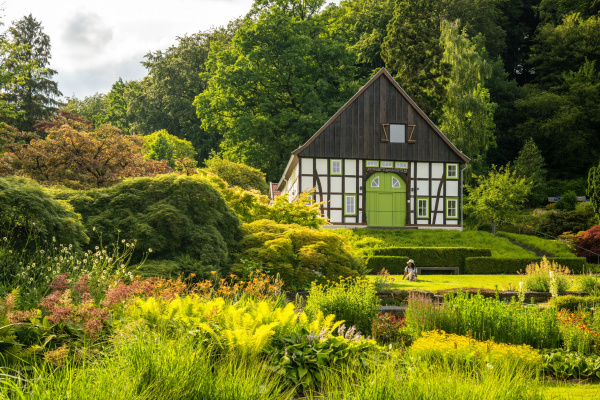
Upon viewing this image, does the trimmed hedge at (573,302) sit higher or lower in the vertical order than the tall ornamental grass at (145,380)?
lower

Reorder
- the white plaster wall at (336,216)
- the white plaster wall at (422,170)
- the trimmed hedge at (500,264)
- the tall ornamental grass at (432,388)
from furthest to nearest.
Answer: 1. the white plaster wall at (422,170)
2. the white plaster wall at (336,216)
3. the trimmed hedge at (500,264)
4. the tall ornamental grass at (432,388)

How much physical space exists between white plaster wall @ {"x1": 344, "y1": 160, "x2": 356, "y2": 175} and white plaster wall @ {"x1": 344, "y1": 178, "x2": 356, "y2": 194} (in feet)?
1.13

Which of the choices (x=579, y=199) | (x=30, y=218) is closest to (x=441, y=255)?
(x=30, y=218)

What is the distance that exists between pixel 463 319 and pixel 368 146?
2075cm

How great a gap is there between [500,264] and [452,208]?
9.69 metres

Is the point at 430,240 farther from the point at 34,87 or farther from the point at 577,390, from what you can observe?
the point at 34,87

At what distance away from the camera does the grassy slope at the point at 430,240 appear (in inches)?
857

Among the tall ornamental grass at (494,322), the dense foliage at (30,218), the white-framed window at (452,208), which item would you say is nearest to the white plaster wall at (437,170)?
Result: the white-framed window at (452,208)

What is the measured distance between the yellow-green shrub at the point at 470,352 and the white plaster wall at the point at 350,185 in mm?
21375

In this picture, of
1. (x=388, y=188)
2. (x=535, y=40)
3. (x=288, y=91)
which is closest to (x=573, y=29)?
(x=535, y=40)

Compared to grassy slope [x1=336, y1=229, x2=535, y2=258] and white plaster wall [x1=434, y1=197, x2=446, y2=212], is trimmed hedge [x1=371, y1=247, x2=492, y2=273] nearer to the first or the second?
grassy slope [x1=336, y1=229, x2=535, y2=258]

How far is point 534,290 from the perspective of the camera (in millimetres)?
13320

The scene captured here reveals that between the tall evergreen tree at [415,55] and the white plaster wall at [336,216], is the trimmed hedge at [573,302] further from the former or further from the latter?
the tall evergreen tree at [415,55]

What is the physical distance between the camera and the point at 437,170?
28.7 m
